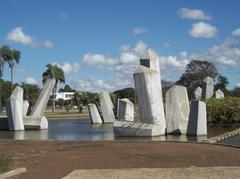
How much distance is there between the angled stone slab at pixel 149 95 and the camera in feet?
84.6

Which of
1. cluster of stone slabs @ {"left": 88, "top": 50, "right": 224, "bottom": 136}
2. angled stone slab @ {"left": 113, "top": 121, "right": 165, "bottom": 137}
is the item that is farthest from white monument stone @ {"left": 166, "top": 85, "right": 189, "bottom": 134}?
angled stone slab @ {"left": 113, "top": 121, "right": 165, "bottom": 137}

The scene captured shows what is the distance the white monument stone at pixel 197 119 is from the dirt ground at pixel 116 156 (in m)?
4.39

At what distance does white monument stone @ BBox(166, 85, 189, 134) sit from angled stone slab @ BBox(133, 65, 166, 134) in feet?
1.31

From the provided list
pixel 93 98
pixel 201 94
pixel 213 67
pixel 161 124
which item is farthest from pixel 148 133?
pixel 213 67

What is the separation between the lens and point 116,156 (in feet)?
51.7

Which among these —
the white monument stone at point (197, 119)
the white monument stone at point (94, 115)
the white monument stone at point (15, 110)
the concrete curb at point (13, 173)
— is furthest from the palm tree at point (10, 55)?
the concrete curb at point (13, 173)

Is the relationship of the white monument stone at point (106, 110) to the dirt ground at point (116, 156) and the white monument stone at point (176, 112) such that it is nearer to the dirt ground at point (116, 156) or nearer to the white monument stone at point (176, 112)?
the white monument stone at point (176, 112)

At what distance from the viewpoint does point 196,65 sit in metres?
89.4

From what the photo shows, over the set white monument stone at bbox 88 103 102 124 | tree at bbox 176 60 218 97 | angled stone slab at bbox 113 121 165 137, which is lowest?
angled stone slab at bbox 113 121 165 137

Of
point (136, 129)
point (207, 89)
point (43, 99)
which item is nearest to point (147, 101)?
point (136, 129)

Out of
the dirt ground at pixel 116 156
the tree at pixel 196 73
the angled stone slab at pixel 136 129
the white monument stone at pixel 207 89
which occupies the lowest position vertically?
the dirt ground at pixel 116 156

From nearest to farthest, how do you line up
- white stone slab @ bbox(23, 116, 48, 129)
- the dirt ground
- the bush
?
the dirt ground < the bush < white stone slab @ bbox(23, 116, 48, 129)

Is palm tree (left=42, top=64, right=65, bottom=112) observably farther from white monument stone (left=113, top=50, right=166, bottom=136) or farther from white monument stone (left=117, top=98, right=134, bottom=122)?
white monument stone (left=113, top=50, right=166, bottom=136)

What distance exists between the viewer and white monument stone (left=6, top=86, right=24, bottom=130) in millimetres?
33531
